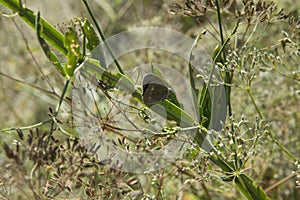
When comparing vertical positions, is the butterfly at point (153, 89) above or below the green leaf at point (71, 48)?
below

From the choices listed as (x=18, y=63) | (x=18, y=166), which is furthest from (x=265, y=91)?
(x=18, y=63)

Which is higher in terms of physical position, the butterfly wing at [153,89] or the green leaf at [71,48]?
the green leaf at [71,48]

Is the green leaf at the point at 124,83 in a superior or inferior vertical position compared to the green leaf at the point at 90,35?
inferior

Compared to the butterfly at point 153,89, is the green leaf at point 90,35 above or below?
above

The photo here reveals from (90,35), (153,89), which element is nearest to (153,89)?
(153,89)

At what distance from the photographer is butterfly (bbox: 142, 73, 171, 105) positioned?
67 centimetres

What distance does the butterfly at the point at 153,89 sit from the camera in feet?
2.19

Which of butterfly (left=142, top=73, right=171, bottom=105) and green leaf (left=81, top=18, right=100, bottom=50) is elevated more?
green leaf (left=81, top=18, right=100, bottom=50)

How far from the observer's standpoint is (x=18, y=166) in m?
0.60

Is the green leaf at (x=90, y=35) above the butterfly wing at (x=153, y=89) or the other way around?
above

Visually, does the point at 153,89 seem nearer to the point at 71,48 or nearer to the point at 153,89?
the point at 153,89

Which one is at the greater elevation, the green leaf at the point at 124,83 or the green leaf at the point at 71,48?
the green leaf at the point at 71,48

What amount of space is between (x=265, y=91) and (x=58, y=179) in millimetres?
721

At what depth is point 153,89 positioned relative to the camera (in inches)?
26.3
